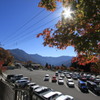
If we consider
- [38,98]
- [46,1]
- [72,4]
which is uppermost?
[46,1]

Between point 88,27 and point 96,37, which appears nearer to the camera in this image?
point 96,37

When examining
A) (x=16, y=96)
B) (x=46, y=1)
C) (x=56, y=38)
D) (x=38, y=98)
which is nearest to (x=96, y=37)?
(x=56, y=38)

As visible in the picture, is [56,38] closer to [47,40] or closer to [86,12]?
[47,40]

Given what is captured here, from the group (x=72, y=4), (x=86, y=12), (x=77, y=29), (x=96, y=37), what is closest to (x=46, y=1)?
(x=72, y=4)

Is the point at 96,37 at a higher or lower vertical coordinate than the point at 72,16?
lower

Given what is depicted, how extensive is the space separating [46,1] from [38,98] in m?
3.70

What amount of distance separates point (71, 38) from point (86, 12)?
1.11 meters

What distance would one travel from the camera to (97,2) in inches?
131

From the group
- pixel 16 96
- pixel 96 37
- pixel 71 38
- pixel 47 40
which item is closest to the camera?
pixel 96 37

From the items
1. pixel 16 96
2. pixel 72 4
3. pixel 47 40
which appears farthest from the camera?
pixel 47 40

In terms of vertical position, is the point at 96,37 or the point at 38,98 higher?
the point at 96,37

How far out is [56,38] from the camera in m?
4.85

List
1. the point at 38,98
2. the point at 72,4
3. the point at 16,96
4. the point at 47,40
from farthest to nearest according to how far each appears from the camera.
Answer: the point at 47,40 < the point at 16,96 < the point at 72,4 < the point at 38,98

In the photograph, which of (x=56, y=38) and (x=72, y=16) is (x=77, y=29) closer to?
(x=72, y=16)
